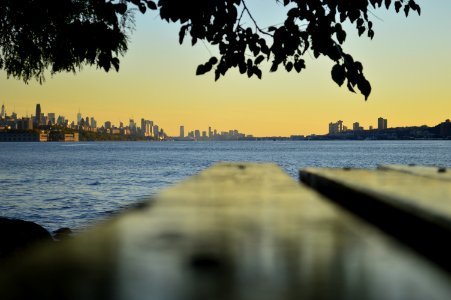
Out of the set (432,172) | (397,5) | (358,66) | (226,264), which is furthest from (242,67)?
(226,264)

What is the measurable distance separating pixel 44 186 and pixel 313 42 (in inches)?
1886

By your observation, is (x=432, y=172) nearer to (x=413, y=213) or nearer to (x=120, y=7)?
(x=413, y=213)

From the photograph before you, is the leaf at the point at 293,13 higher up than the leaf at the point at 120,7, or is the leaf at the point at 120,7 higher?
the leaf at the point at 293,13

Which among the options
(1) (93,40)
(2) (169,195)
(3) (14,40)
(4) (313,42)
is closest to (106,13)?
(1) (93,40)

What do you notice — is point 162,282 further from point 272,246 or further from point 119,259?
point 272,246

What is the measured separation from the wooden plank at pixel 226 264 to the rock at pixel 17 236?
7745mm

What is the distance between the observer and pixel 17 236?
9.04m

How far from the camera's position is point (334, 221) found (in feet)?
5.27

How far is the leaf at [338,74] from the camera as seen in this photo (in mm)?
4691

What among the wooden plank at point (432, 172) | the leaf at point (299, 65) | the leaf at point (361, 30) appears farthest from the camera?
the leaf at point (361, 30)

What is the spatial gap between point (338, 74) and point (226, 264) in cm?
395

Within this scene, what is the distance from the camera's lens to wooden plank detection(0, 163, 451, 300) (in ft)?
2.75

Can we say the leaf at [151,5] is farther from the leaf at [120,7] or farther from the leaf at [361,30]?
the leaf at [361,30]

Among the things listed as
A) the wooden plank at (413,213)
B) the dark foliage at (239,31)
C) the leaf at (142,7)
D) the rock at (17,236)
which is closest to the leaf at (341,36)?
the dark foliage at (239,31)
